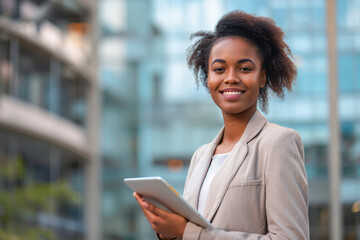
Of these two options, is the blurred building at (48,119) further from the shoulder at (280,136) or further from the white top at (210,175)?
the shoulder at (280,136)

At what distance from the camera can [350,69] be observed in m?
17.4

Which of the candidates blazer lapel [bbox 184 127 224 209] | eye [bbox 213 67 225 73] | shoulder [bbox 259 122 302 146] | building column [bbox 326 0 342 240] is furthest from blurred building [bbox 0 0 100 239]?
shoulder [bbox 259 122 302 146]

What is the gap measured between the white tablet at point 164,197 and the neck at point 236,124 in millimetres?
409

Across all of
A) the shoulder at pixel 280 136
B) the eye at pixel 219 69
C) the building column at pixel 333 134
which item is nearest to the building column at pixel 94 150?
the building column at pixel 333 134

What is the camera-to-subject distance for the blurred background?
17109mm

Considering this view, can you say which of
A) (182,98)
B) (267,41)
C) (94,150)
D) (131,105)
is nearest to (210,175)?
(267,41)

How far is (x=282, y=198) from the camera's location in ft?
6.25

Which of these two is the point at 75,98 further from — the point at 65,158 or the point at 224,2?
the point at 224,2

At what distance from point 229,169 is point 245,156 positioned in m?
0.07

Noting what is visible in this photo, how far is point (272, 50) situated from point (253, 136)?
0.34 metres

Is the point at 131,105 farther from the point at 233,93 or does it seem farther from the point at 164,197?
the point at 164,197

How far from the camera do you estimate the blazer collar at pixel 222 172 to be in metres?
2.03

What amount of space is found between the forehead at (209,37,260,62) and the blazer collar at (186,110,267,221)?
22 cm

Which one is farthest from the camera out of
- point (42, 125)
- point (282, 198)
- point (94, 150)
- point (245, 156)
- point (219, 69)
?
point (94, 150)
